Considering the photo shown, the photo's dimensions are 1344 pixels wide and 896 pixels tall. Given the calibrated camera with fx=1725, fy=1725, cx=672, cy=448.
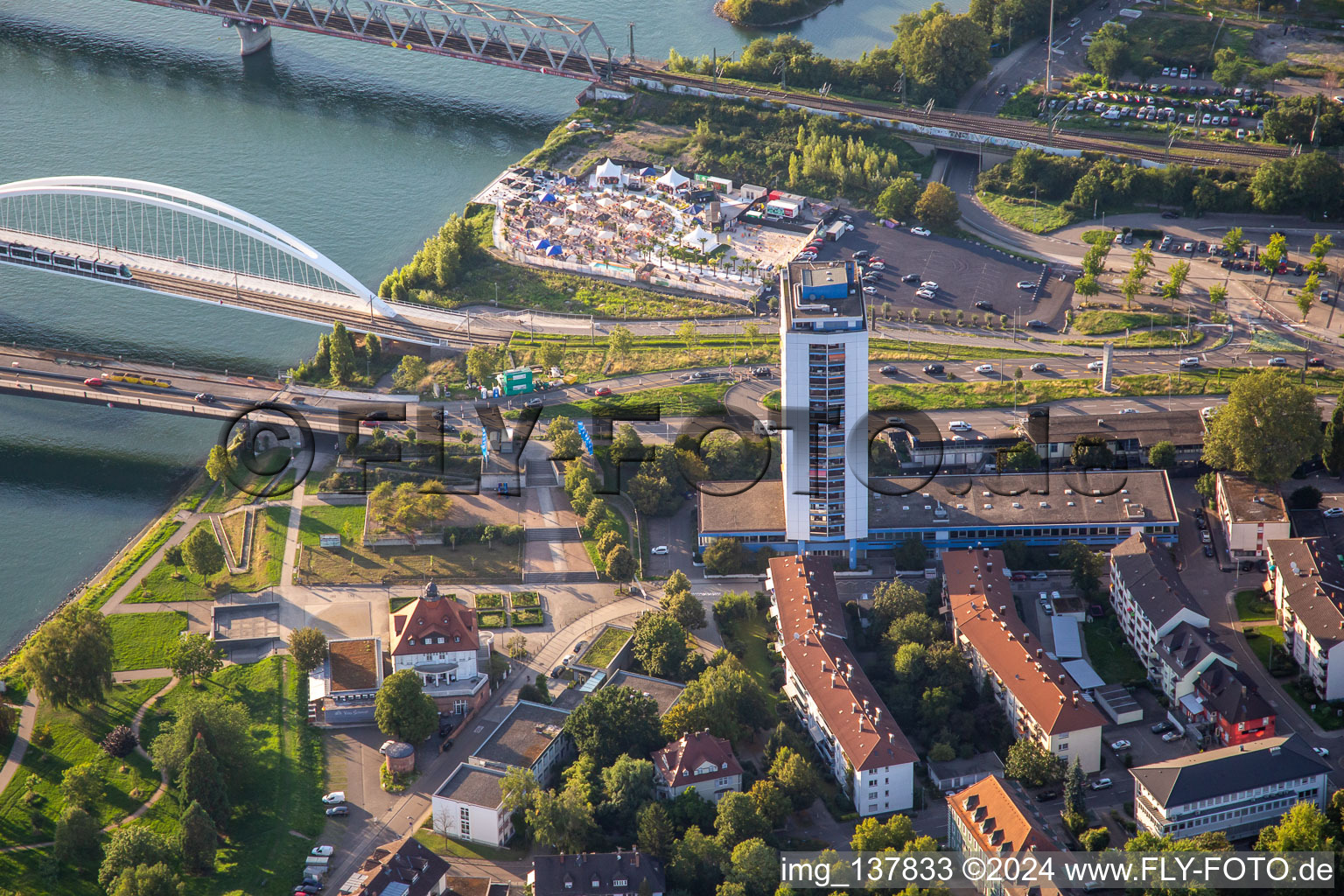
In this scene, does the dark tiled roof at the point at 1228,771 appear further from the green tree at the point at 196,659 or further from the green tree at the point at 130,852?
the green tree at the point at 196,659

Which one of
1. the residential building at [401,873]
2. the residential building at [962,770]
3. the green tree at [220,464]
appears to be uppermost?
the green tree at [220,464]

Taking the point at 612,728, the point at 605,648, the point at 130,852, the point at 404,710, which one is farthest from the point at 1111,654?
the point at 130,852

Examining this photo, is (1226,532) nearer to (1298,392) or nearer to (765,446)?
(1298,392)

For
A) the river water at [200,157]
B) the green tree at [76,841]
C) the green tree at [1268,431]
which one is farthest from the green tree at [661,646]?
the river water at [200,157]

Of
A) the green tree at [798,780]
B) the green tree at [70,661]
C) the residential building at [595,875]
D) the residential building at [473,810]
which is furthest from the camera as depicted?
the green tree at [70,661]

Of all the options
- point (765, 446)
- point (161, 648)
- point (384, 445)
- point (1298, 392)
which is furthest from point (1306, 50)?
point (161, 648)

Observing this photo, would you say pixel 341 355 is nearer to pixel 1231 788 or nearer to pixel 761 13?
pixel 1231 788
